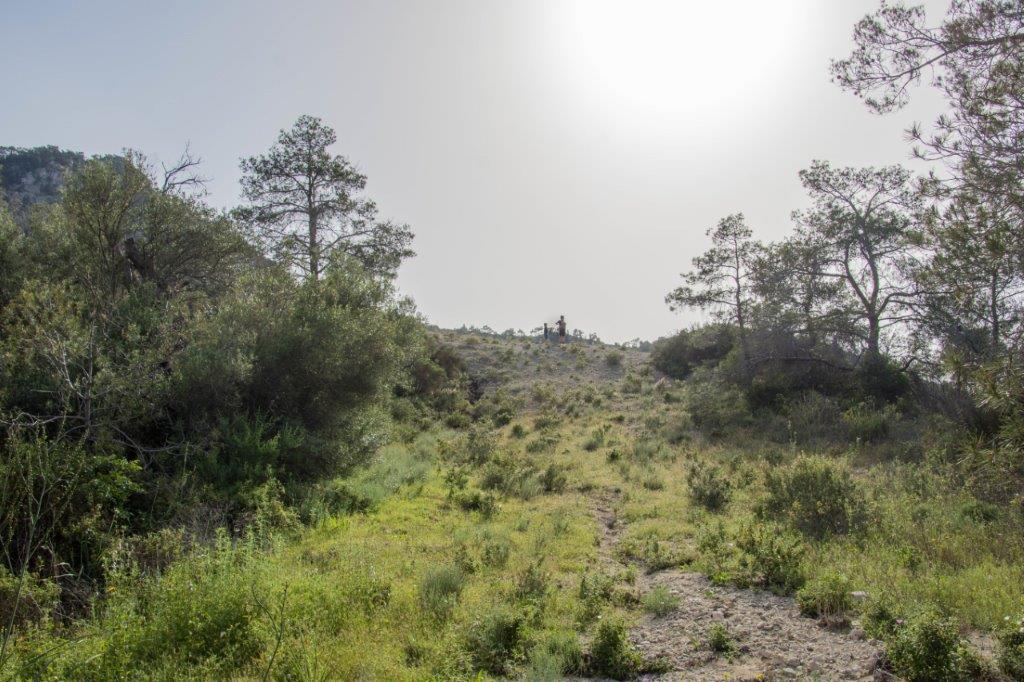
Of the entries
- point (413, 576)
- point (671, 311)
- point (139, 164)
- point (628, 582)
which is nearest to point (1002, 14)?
point (628, 582)

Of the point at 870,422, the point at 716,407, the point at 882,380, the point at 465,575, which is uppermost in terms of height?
the point at 882,380

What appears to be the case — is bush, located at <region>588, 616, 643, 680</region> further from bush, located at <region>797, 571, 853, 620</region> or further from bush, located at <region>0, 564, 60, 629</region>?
Answer: bush, located at <region>0, 564, 60, 629</region>

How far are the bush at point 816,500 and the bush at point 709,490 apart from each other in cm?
81

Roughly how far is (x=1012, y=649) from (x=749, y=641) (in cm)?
197

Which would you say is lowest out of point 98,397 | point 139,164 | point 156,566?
point 156,566

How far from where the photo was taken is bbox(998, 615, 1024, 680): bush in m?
4.12

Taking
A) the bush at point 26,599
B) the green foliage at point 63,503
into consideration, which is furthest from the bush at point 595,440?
the bush at point 26,599

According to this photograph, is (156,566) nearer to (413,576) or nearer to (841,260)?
(413,576)

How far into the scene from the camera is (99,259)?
1470cm

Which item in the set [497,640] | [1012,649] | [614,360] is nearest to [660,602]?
[497,640]

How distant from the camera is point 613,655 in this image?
522 cm

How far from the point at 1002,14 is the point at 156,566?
12662 mm

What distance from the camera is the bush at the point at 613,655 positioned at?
5118 millimetres

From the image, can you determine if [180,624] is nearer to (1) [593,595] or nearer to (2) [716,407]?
(1) [593,595]
